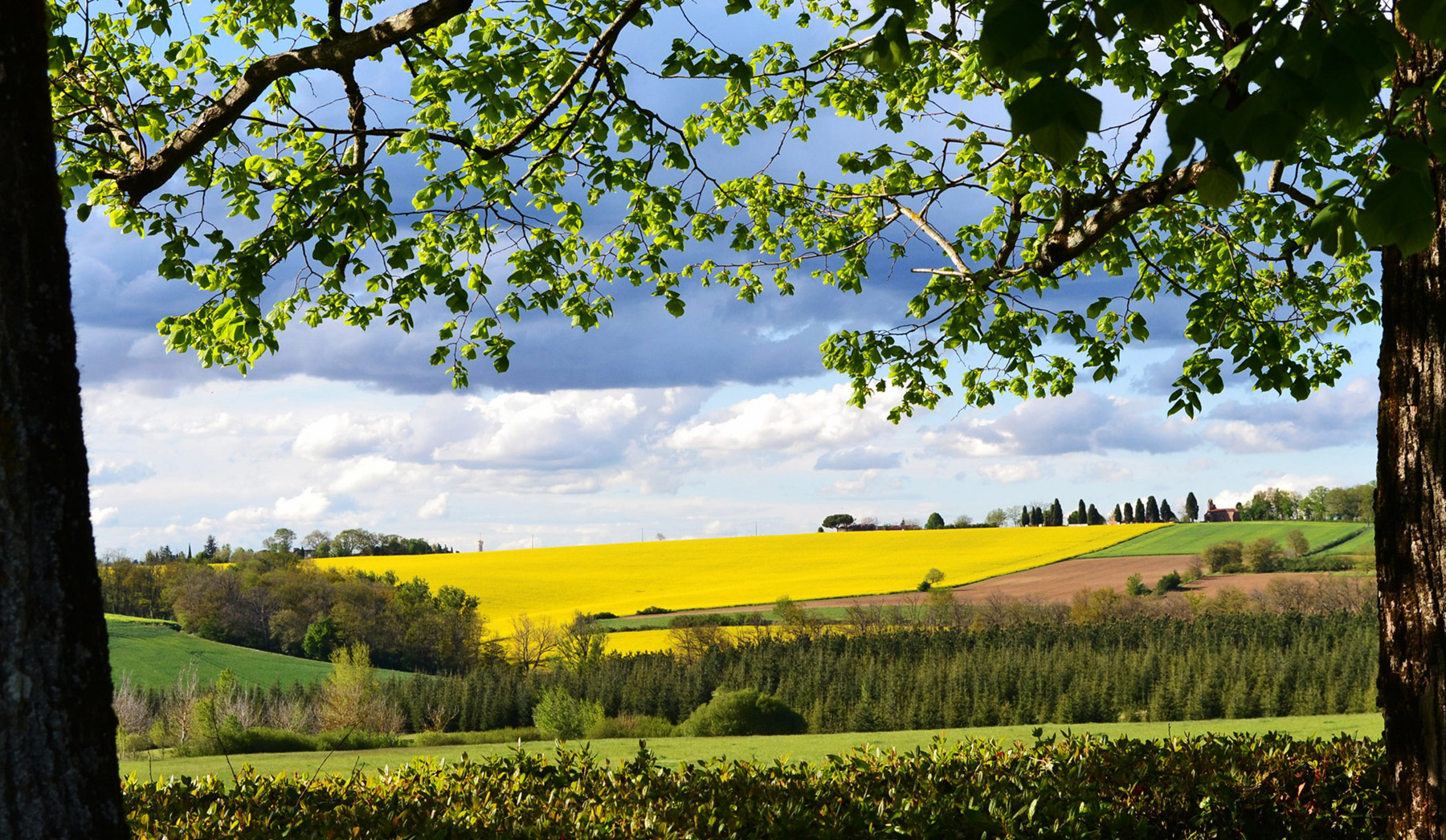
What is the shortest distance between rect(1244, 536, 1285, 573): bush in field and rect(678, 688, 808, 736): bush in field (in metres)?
31.1

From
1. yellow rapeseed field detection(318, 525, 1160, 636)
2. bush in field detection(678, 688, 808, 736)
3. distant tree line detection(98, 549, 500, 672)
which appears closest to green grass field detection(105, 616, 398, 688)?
distant tree line detection(98, 549, 500, 672)

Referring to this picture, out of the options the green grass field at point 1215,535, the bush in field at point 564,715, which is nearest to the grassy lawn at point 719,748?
the bush in field at point 564,715

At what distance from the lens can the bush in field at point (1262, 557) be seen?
46625 millimetres

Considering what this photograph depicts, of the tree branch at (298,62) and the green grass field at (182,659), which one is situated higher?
the tree branch at (298,62)

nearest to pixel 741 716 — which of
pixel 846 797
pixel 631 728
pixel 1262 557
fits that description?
pixel 631 728

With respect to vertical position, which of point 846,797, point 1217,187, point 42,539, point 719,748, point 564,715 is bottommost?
point 564,715

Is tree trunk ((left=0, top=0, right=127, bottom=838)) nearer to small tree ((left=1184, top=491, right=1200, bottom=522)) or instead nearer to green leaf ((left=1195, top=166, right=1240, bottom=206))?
green leaf ((left=1195, top=166, right=1240, bottom=206))

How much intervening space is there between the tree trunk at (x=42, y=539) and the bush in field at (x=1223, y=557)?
5001 centimetres

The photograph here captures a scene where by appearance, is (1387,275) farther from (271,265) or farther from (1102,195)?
(271,265)

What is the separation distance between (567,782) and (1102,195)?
6.67 meters

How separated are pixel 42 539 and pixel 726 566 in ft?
162

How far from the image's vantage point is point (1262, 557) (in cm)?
4722

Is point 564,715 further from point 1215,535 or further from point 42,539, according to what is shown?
point 1215,535

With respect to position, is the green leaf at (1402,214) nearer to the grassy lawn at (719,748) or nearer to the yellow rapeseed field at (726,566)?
the grassy lawn at (719,748)
